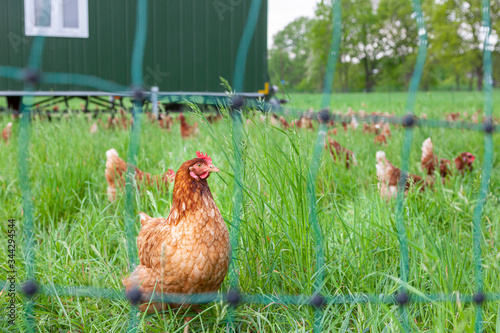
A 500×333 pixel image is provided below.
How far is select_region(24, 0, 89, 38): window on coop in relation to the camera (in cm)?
668

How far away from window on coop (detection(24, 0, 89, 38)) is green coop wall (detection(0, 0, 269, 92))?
0.09 metres

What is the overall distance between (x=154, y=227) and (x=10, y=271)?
0.53 meters

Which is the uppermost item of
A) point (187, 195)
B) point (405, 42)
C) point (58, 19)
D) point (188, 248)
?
point (405, 42)

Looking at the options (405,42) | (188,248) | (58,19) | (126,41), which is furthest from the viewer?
(405,42)

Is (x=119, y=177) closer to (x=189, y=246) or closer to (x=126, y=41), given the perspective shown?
(x=189, y=246)

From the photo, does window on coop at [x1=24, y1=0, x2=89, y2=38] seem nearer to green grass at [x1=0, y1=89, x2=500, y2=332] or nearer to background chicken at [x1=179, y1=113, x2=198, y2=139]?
background chicken at [x1=179, y1=113, x2=198, y2=139]

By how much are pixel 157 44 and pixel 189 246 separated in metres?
6.47

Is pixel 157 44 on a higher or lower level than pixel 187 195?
higher

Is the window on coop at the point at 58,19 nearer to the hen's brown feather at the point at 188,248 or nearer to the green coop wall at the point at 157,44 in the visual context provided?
the green coop wall at the point at 157,44

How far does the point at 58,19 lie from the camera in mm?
6773

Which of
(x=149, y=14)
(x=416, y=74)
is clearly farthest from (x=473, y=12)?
(x=416, y=74)

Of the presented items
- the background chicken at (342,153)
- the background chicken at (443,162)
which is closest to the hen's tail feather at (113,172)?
the background chicken at (342,153)

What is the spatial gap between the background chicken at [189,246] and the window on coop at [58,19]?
6.36 m

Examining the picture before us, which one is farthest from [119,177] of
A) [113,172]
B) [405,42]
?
[405,42]
